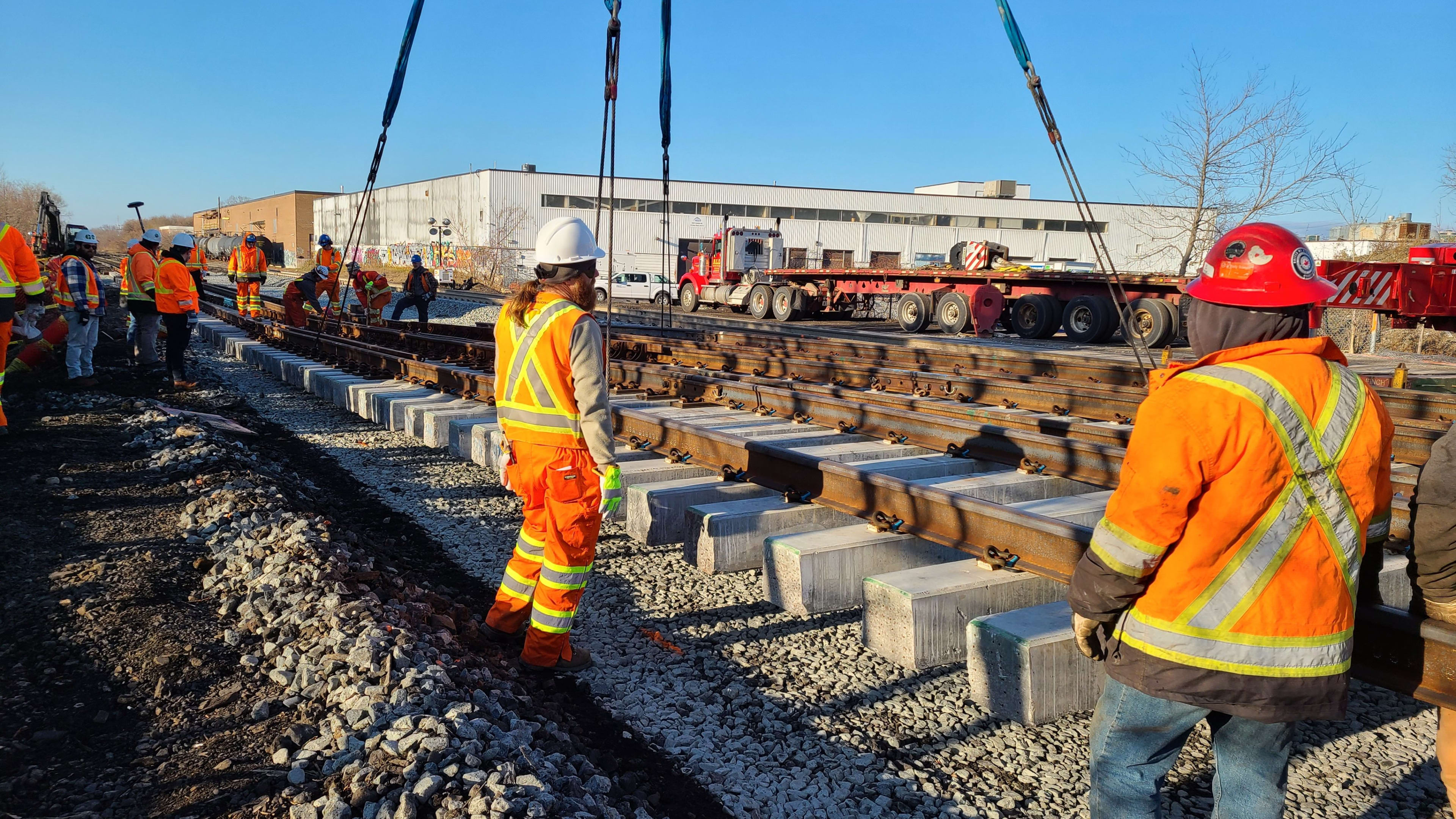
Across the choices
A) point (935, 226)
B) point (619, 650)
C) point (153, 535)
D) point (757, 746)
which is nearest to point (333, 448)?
point (153, 535)

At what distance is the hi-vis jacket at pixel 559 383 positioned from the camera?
3498 millimetres

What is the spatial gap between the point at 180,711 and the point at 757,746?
2019mm

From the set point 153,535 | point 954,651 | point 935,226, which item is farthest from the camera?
point 935,226

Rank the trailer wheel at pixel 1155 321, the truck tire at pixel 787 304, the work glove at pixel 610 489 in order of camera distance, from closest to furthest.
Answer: the work glove at pixel 610 489, the trailer wheel at pixel 1155 321, the truck tire at pixel 787 304

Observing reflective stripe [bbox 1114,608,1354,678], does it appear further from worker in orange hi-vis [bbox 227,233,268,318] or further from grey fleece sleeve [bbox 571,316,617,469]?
worker in orange hi-vis [bbox 227,233,268,318]

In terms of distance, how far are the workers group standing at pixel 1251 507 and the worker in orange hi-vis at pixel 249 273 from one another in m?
18.4

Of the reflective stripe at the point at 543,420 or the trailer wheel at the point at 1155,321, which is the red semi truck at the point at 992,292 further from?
the reflective stripe at the point at 543,420

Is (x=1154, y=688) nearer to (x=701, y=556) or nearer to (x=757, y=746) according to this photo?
(x=757, y=746)

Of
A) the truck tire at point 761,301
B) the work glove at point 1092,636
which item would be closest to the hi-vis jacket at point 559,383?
the work glove at point 1092,636

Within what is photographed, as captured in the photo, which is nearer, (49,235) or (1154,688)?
(1154,688)

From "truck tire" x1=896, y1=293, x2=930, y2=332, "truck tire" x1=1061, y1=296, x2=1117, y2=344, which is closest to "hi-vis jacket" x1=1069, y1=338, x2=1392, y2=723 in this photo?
"truck tire" x1=1061, y1=296, x2=1117, y2=344

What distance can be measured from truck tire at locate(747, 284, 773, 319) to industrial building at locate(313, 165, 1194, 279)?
22924mm

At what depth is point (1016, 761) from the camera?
313 cm

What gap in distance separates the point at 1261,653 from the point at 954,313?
20.3 m
